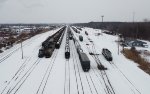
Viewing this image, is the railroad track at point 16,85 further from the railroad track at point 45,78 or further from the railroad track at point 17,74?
the railroad track at point 45,78

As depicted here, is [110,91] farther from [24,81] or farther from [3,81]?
[3,81]

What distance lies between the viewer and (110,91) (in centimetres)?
2152

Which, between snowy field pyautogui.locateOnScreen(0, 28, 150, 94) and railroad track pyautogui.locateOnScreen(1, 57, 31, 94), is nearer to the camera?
snowy field pyautogui.locateOnScreen(0, 28, 150, 94)

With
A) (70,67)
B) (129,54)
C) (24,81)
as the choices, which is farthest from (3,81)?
(129,54)

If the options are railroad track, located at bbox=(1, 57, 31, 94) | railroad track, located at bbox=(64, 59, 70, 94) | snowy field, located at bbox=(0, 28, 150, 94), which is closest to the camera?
railroad track, located at bbox=(64, 59, 70, 94)

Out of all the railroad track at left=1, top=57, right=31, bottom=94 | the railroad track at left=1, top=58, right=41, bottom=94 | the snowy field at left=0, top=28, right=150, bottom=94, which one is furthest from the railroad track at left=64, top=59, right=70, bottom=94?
the railroad track at left=1, top=57, right=31, bottom=94

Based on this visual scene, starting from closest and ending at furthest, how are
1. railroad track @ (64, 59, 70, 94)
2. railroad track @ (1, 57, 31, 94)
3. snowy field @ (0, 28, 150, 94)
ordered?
railroad track @ (64, 59, 70, 94), snowy field @ (0, 28, 150, 94), railroad track @ (1, 57, 31, 94)

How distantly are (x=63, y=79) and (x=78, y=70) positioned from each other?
5.02 m

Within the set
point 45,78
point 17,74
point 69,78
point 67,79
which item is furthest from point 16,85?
point 69,78

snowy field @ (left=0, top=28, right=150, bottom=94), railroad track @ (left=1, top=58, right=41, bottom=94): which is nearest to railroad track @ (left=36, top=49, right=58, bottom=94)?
snowy field @ (left=0, top=28, right=150, bottom=94)

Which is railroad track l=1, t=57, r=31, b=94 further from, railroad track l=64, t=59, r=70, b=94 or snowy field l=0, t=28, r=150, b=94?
railroad track l=64, t=59, r=70, b=94

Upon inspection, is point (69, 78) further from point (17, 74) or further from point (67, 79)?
point (17, 74)

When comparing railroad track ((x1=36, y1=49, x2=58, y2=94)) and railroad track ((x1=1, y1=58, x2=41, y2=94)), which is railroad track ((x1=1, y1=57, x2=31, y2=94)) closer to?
railroad track ((x1=1, y1=58, x2=41, y2=94))

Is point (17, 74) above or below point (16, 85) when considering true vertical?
above
